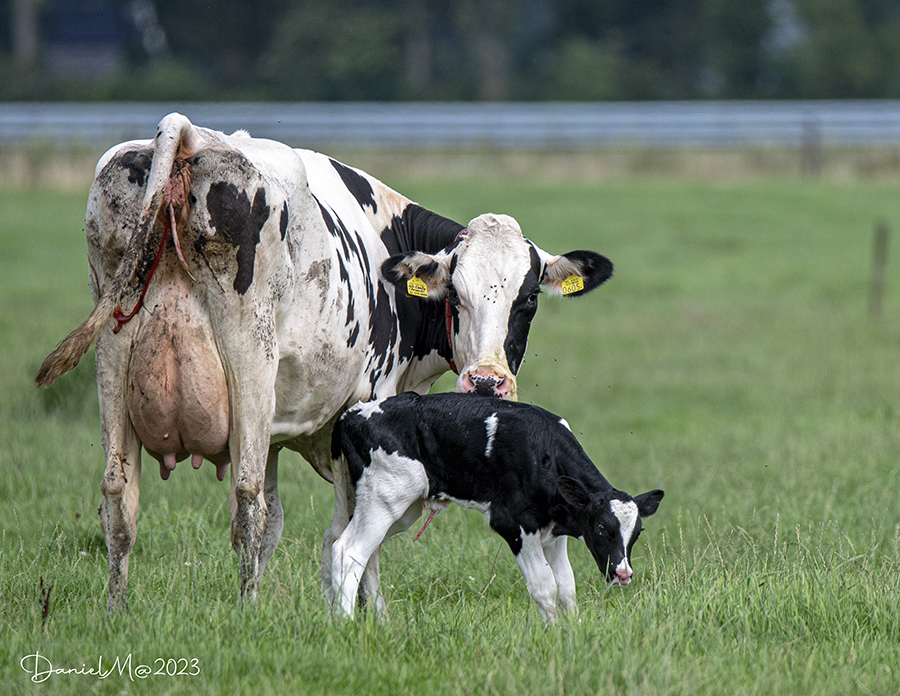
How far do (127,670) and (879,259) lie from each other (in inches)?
536

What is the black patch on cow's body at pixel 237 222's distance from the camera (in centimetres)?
463

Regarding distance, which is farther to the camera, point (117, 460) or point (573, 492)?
point (573, 492)

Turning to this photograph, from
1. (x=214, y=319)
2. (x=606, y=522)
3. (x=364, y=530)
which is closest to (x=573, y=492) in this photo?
(x=606, y=522)

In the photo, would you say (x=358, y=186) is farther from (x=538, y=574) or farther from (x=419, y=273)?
(x=538, y=574)

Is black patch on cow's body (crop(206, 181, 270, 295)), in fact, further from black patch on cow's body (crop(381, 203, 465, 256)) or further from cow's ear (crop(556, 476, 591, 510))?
black patch on cow's body (crop(381, 203, 465, 256))

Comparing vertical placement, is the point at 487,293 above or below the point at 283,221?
below

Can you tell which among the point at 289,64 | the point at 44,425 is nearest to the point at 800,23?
the point at 289,64

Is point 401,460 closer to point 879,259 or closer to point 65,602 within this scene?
point 65,602

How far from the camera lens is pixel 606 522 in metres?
4.87

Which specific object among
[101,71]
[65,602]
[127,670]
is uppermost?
[127,670]

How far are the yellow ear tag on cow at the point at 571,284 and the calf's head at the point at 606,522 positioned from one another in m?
1.50

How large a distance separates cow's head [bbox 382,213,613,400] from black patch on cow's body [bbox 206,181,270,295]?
109cm

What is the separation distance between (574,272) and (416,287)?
87 cm

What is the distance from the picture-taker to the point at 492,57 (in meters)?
39.8
